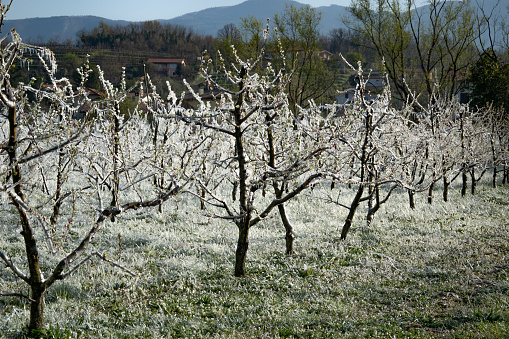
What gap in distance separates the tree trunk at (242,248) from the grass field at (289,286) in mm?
213

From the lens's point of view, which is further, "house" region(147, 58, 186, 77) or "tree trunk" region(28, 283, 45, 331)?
"house" region(147, 58, 186, 77)

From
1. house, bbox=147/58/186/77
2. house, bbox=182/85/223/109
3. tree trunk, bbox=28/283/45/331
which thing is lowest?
tree trunk, bbox=28/283/45/331

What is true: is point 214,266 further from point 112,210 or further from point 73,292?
point 112,210

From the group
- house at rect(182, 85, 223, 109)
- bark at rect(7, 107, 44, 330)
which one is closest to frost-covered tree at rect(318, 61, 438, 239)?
house at rect(182, 85, 223, 109)

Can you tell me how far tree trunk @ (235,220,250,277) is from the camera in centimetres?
711

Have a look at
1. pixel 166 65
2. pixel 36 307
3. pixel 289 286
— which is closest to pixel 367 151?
pixel 289 286

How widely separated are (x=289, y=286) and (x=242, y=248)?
1109mm

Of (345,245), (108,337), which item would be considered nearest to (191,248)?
(345,245)

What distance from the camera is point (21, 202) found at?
14.7 feet

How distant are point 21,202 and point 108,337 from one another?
2035 mm

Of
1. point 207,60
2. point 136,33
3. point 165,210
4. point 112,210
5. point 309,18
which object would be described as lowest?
point 165,210

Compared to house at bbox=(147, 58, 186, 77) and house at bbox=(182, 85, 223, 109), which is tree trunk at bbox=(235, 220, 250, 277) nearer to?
house at bbox=(182, 85, 223, 109)

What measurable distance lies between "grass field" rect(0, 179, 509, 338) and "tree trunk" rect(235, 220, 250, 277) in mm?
213

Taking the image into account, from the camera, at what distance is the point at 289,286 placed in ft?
23.0
